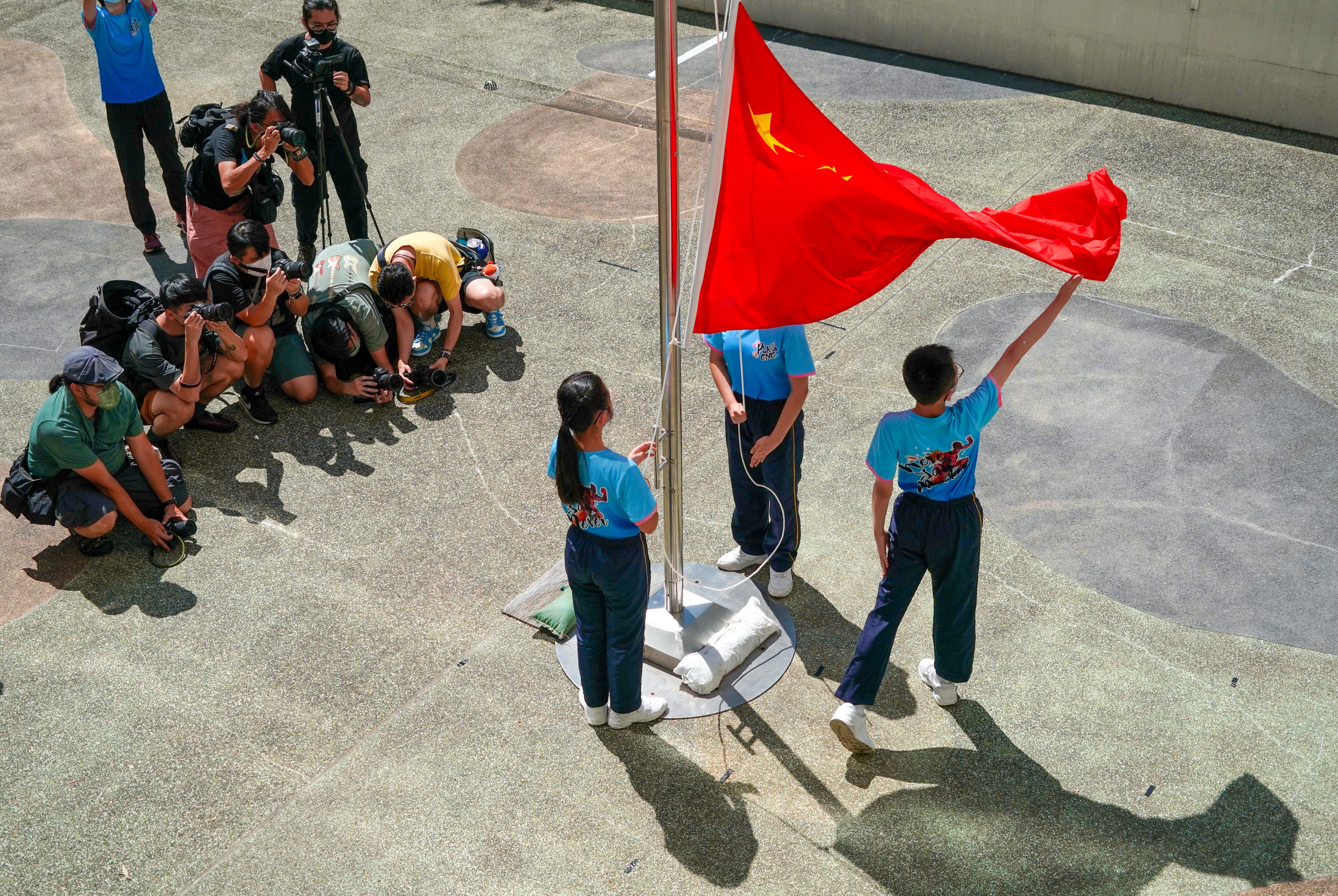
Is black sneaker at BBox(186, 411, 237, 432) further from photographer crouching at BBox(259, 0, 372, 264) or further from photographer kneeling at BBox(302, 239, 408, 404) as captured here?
photographer crouching at BBox(259, 0, 372, 264)

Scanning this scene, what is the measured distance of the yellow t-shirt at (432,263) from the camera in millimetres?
7000

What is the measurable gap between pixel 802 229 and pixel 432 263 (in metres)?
3.25

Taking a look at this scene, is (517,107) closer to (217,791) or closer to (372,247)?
(372,247)

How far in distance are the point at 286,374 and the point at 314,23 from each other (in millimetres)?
2291

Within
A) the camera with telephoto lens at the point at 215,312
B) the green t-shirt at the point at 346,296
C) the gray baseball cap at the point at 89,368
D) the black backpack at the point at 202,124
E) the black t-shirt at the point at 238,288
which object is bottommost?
the green t-shirt at the point at 346,296

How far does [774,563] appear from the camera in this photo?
541cm

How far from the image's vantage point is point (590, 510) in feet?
13.8

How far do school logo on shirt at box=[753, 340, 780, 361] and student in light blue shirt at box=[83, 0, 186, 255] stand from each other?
5.22 meters

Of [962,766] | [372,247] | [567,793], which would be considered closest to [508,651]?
[567,793]

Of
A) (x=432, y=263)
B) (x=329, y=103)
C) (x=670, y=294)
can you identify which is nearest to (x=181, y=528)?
(x=432, y=263)

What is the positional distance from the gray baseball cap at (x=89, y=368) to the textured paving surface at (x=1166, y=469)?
13.8ft

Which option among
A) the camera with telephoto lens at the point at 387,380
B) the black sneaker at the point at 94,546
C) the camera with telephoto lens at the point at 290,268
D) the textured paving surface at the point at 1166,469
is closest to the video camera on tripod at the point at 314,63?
the camera with telephoto lens at the point at 290,268

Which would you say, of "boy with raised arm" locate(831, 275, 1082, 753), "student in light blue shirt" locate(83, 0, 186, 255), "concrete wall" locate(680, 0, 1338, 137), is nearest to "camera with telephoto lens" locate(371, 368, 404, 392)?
"student in light blue shirt" locate(83, 0, 186, 255)

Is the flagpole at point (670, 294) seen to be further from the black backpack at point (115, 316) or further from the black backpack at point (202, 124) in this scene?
the black backpack at point (202, 124)
